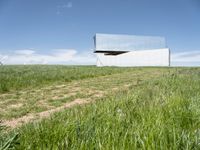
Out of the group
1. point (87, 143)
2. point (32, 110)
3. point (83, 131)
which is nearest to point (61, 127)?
point (83, 131)

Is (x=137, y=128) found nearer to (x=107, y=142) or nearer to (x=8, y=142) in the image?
(x=107, y=142)

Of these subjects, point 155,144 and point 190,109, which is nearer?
point 155,144

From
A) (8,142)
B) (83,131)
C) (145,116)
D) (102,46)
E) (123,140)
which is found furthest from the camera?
(102,46)

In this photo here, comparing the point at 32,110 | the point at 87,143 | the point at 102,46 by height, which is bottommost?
the point at 32,110

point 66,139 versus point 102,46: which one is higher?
point 102,46

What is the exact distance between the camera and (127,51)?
73625mm

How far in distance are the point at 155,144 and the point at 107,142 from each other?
55cm

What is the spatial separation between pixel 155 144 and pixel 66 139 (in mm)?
1061

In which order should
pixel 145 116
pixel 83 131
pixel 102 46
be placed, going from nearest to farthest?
1. pixel 83 131
2. pixel 145 116
3. pixel 102 46

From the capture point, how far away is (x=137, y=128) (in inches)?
145

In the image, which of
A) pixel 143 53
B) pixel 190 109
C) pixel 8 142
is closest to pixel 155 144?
pixel 8 142

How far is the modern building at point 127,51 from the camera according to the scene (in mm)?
65500

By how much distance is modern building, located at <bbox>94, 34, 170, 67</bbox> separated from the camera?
215 feet

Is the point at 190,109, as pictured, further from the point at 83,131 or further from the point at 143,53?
the point at 143,53
